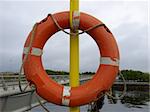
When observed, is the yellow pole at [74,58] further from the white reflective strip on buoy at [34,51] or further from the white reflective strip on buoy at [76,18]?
the white reflective strip on buoy at [34,51]

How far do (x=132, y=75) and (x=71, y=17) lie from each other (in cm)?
4203

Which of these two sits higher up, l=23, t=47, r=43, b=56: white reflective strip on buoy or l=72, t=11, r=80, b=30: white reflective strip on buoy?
l=72, t=11, r=80, b=30: white reflective strip on buoy

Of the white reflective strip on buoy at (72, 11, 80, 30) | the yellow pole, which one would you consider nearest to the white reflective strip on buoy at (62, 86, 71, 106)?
the yellow pole

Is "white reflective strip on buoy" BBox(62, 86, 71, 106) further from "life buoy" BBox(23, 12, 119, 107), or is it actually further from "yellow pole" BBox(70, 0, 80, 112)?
"yellow pole" BBox(70, 0, 80, 112)

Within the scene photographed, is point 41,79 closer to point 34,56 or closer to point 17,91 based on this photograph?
point 34,56

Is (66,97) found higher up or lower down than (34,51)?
lower down

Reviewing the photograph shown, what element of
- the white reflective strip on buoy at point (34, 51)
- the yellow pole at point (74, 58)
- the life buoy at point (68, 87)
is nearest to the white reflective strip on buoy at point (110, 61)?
the life buoy at point (68, 87)

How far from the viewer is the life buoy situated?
4.37m

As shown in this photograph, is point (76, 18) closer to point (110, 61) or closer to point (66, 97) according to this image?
point (110, 61)

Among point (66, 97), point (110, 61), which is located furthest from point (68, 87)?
point (110, 61)

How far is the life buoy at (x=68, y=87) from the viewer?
14.3 ft

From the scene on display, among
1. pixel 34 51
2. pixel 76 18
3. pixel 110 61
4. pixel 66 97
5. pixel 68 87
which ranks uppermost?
pixel 76 18

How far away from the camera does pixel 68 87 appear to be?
A: 442 cm

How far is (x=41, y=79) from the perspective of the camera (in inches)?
174
